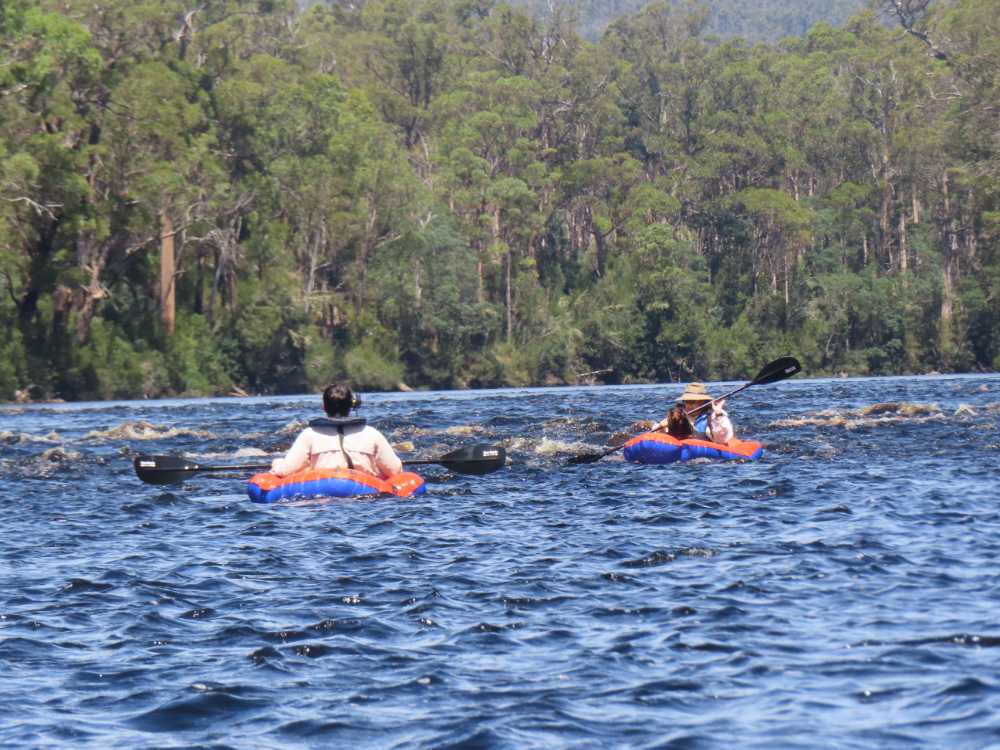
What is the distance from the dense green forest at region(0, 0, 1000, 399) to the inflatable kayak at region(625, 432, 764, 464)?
30.6 m

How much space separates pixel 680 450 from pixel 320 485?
6.48 meters

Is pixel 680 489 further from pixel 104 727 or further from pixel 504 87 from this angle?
pixel 504 87

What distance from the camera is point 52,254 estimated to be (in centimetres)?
5256

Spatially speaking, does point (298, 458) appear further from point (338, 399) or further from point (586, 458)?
point (586, 458)

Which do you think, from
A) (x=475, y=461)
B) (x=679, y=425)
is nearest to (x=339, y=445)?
(x=475, y=461)

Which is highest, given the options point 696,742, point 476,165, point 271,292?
point 476,165

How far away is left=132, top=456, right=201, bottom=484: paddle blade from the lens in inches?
688

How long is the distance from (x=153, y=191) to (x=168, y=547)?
4200 cm

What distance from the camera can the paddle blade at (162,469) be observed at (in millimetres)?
17484

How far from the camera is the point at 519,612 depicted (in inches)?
393

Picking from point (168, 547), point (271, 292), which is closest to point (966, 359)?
point (271, 292)

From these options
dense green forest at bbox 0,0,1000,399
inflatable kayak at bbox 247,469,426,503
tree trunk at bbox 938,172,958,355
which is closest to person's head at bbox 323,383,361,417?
inflatable kayak at bbox 247,469,426,503

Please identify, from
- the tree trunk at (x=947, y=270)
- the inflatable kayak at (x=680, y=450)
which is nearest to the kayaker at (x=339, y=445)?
the inflatable kayak at (x=680, y=450)

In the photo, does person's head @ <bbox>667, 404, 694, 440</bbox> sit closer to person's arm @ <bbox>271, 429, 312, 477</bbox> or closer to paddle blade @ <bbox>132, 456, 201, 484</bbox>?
person's arm @ <bbox>271, 429, 312, 477</bbox>
